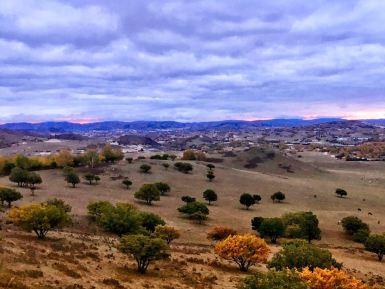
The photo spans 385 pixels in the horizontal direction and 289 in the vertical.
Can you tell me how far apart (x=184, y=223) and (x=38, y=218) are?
1306 inches

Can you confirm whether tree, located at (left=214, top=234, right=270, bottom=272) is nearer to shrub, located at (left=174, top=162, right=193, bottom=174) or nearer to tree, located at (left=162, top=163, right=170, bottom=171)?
shrub, located at (left=174, top=162, right=193, bottom=174)

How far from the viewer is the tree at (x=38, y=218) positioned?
5653 cm

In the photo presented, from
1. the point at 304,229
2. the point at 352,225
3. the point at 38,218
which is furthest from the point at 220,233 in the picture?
the point at 352,225

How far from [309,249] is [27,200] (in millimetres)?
62063

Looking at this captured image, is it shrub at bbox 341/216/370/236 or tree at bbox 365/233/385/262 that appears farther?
shrub at bbox 341/216/370/236

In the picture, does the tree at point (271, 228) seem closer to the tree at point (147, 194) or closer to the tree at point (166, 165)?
the tree at point (147, 194)

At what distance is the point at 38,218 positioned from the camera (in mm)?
56469

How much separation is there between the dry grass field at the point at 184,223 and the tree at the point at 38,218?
6.01 ft

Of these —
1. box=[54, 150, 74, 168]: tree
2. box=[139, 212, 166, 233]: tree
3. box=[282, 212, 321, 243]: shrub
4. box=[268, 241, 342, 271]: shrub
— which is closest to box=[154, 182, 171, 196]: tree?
box=[282, 212, 321, 243]: shrub

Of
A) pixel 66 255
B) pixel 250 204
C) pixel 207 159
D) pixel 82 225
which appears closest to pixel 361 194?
pixel 250 204

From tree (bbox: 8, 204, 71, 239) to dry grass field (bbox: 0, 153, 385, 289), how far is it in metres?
1.83

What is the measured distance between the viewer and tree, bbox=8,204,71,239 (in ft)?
185

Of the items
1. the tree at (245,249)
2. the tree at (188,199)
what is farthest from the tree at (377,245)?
the tree at (188,199)

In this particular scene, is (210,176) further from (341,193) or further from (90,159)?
(90,159)
